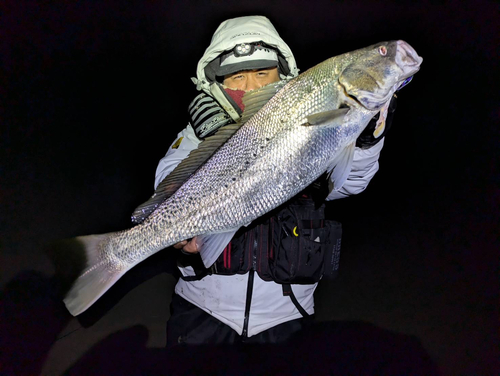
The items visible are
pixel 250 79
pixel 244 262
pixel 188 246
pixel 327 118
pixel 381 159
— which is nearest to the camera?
pixel 327 118

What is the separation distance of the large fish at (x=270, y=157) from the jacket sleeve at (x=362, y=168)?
0.68 feet

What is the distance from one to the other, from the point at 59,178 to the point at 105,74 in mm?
739

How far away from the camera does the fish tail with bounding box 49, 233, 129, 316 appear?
0.97 metres

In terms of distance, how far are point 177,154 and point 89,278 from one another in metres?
0.62

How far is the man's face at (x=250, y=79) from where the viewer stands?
144cm

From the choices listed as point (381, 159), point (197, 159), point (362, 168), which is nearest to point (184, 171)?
point (197, 159)

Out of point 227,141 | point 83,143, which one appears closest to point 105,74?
point 83,143

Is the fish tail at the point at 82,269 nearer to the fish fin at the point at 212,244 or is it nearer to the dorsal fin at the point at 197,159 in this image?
the dorsal fin at the point at 197,159

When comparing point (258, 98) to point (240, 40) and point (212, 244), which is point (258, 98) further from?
point (240, 40)

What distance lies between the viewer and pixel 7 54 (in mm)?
1516

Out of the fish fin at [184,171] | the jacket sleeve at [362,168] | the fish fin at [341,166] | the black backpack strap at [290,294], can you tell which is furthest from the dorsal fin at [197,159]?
the black backpack strap at [290,294]

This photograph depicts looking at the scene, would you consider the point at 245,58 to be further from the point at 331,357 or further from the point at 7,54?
the point at 331,357

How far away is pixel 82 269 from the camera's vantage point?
38.5 inches

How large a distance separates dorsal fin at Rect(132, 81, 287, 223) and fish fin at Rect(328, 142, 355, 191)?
29 centimetres
